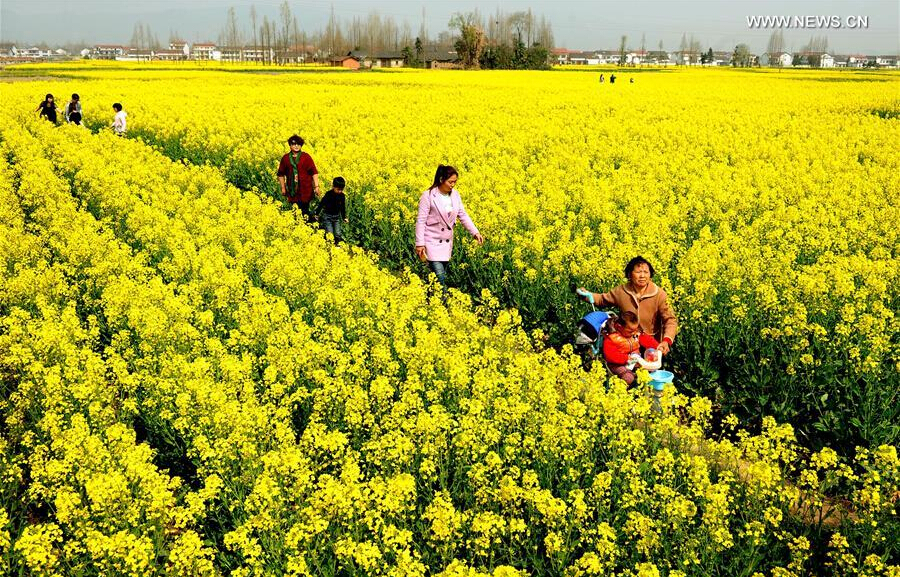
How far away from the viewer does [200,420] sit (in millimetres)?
5113

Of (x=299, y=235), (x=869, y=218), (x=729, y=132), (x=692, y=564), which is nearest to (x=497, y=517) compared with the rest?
(x=692, y=564)

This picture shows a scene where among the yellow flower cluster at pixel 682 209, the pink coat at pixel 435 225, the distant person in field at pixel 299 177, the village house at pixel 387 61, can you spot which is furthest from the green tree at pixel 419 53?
the pink coat at pixel 435 225

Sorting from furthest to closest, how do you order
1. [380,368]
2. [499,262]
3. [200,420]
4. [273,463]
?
[499,262]
[380,368]
[200,420]
[273,463]

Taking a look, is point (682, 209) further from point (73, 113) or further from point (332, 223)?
point (73, 113)

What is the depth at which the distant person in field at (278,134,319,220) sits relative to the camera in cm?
1162

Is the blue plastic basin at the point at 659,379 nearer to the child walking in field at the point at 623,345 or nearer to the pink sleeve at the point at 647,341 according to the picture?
the child walking in field at the point at 623,345

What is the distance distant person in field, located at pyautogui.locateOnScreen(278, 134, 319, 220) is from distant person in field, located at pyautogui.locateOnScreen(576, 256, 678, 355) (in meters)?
6.82

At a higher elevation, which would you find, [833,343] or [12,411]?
[833,343]

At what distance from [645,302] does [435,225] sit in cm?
317

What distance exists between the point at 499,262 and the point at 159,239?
5.10 metres

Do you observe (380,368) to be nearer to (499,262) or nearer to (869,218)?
(499,262)

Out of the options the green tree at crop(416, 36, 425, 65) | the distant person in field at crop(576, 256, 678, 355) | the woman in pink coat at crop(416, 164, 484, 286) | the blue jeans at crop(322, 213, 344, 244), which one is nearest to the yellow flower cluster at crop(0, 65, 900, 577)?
the woman in pink coat at crop(416, 164, 484, 286)

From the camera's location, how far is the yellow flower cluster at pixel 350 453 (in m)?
3.95

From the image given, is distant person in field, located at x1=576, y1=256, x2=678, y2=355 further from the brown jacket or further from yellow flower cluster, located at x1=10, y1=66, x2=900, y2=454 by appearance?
yellow flower cluster, located at x1=10, y1=66, x2=900, y2=454
